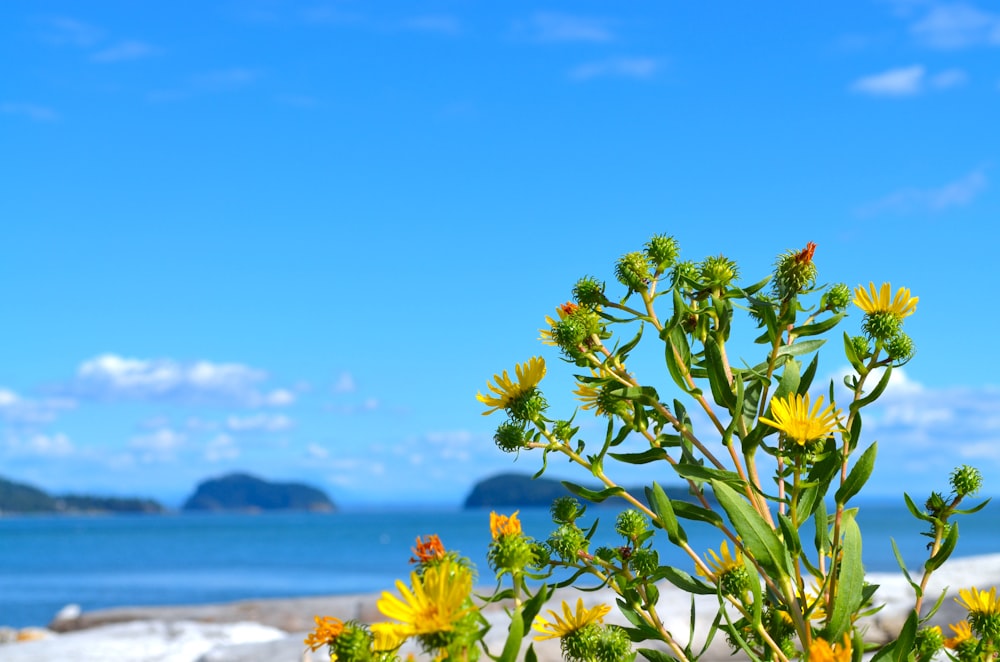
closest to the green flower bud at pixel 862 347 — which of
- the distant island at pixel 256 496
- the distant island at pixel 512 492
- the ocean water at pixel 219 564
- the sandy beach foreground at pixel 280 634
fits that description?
the sandy beach foreground at pixel 280 634

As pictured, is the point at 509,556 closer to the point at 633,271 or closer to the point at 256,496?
the point at 633,271

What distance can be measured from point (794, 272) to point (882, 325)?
24 cm

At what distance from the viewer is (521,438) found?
2.11 metres

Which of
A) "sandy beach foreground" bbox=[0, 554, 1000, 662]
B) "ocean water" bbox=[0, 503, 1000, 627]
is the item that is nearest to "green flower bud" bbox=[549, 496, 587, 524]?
"sandy beach foreground" bbox=[0, 554, 1000, 662]

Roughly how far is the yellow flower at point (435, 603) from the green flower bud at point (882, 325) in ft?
3.97

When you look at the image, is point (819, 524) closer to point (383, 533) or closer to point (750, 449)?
point (750, 449)

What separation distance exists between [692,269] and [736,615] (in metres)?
5.33

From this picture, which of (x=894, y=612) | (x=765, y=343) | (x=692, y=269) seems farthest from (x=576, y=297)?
(x=894, y=612)

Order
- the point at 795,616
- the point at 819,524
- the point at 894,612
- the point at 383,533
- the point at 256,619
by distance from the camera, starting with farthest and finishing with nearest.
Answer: the point at 383,533
the point at 256,619
the point at 894,612
the point at 819,524
the point at 795,616

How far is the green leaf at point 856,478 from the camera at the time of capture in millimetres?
2088

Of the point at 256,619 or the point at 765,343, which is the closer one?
the point at 765,343

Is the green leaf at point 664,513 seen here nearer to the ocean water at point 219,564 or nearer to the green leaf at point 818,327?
the green leaf at point 818,327

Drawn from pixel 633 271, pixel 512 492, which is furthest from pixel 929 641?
pixel 512 492

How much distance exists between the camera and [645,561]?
2117 millimetres
